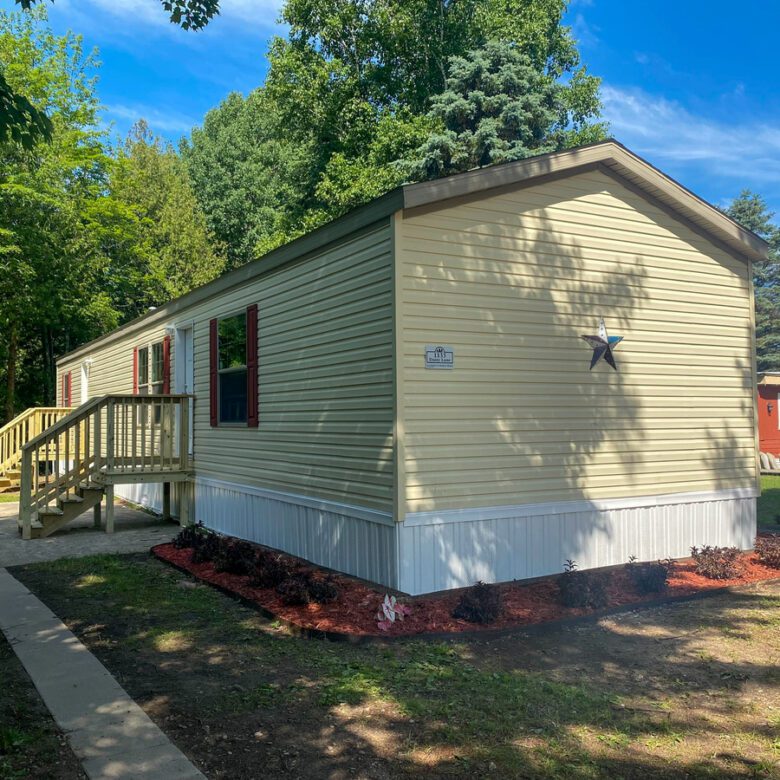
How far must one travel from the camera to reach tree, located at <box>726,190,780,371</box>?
119 feet

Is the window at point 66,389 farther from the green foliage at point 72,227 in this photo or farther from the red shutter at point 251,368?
the red shutter at point 251,368

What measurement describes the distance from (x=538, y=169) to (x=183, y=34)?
3872 mm

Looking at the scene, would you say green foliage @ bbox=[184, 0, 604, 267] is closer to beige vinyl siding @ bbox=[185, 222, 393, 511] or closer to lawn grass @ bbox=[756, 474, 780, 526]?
lawn grass @ bbox=[756, 474, 780, 526]

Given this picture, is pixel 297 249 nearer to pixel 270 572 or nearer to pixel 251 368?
pixel 251 368

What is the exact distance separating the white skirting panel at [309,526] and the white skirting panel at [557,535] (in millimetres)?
349

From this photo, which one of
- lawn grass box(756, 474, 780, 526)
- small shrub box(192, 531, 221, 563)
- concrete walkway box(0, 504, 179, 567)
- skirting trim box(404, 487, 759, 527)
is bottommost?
lawn grass box(756, 474, 780, 526)

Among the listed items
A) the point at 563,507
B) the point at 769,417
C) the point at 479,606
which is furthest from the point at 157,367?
the point at 769,417

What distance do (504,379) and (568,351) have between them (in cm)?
91

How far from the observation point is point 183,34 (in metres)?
7.44

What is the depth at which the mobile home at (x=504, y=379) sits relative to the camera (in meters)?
6.48

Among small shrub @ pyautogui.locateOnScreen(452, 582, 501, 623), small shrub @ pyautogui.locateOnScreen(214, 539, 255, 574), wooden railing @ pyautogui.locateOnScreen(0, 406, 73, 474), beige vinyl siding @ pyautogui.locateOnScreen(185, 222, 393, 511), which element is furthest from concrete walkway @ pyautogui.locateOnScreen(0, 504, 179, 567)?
small shrub @ pyautogui.locateOnScreen(452, 582, 501, 623)

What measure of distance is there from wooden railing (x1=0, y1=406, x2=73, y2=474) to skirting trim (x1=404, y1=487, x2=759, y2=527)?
1272 cm

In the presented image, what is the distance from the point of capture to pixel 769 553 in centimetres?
800

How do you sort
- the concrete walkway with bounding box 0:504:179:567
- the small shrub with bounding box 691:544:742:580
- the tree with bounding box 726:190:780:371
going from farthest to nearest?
the tree with bounding box 726:190:780:371 → the concrete walkway with bounding box 0:504:179:567 → the small shrub with bounding box 691:544:742:580
